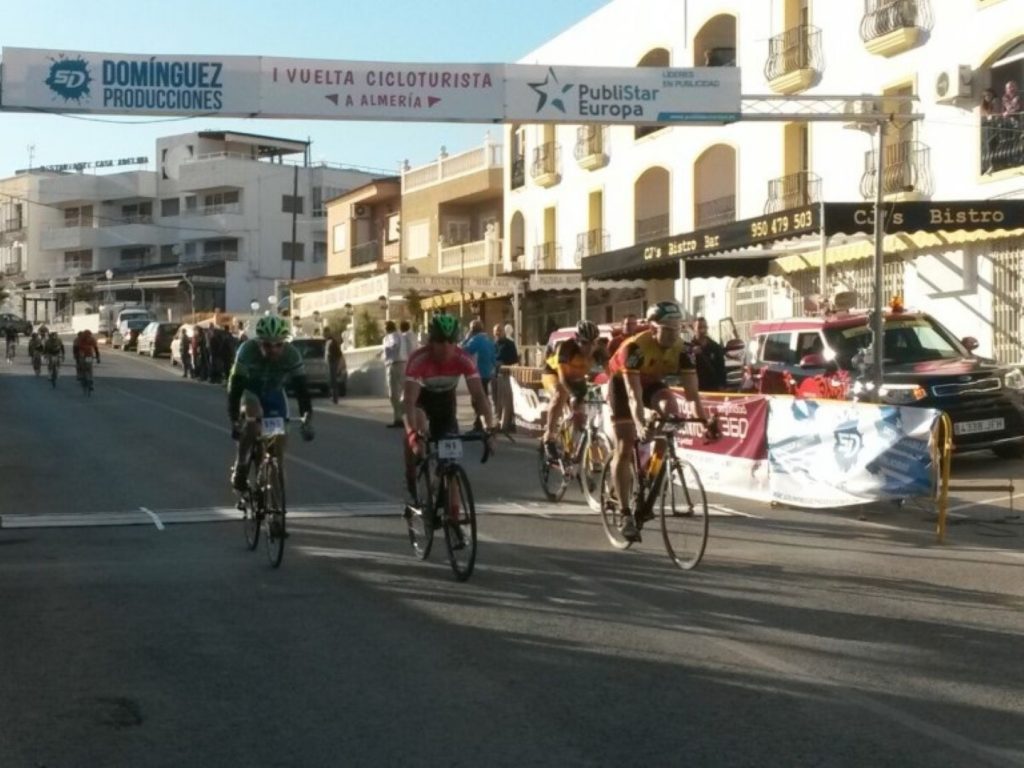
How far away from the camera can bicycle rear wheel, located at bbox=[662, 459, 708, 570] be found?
35.4ft

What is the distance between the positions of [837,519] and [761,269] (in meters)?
17.3

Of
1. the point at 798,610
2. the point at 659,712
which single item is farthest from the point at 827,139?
the point at 659,712

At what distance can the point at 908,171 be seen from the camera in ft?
91.4

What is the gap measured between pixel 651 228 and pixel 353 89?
18.3 metres

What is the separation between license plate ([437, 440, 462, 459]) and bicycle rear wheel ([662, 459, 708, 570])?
1478 mm

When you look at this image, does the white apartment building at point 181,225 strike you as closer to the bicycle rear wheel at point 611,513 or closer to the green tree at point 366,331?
the green tree at point 366,331

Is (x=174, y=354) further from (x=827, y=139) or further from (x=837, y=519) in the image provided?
(x=837, y=519)

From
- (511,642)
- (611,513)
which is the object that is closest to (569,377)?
(611,513)

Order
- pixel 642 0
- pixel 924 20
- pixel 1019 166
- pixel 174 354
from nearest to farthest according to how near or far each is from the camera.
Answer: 1. pixel 1019 166
2. pixel 924 20
3. pixel 642 0
4. pixel 174 354

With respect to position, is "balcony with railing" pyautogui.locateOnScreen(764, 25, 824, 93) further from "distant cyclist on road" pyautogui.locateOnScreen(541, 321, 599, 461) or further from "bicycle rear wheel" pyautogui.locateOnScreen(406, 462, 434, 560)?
"bicycle rear wheel" pyautogui.locateOnScreen(406, 462, 434, 560)

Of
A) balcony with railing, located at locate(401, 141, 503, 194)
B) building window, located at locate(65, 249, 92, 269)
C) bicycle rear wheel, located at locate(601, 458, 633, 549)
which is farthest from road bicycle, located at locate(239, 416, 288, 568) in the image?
building window, located at locate(65, 249, 92, 269)

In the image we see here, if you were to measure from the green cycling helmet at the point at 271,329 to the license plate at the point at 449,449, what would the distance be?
161cm

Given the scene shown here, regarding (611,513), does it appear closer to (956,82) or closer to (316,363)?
(956,82)

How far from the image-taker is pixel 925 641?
839 centimetres
